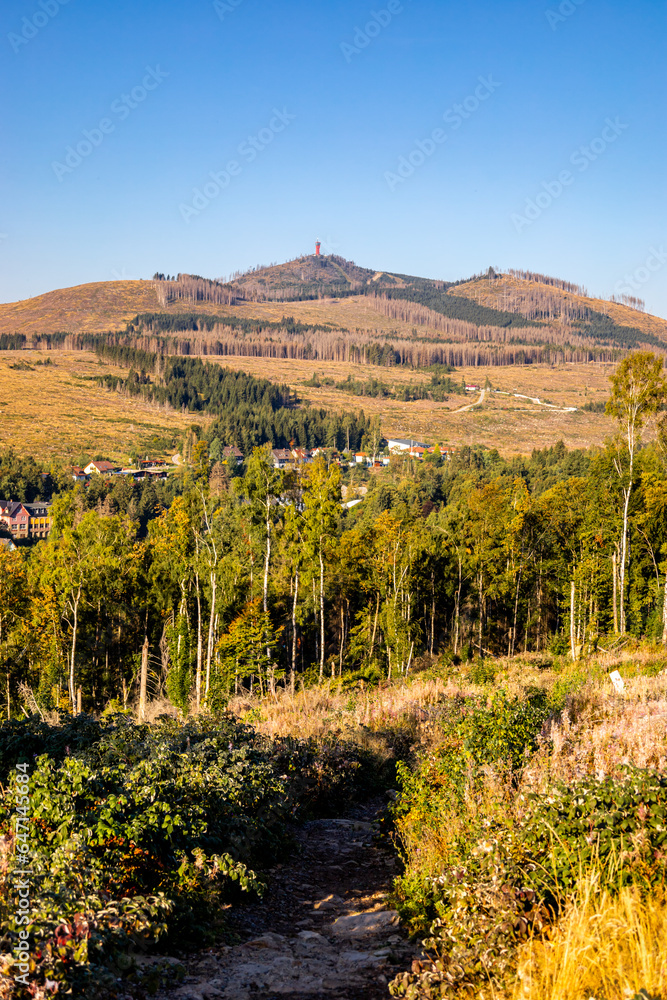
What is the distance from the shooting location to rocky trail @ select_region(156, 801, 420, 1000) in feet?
13.6

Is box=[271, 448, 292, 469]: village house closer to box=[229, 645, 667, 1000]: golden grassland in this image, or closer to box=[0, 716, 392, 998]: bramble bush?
box=[229, 645, 667, 1000]: golden grassland

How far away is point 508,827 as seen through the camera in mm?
4367

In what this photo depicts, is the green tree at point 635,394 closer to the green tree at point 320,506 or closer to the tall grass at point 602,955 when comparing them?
the green tree at point 320,506

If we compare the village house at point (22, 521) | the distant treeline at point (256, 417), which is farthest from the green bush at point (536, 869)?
the distant treeline at point (256, 417)

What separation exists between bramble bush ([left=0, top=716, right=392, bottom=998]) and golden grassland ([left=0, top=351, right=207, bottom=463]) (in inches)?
4731

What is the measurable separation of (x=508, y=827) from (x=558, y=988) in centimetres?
125

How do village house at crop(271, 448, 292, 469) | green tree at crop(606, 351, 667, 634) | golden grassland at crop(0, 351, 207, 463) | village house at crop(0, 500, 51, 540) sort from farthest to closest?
village house at crop(271, 448, 292, 469), golden grassland at crop(0, 351, 207, 463), village house at crop(0, 500, 51, 540), green tree at crop(606, 351, 667, 634)

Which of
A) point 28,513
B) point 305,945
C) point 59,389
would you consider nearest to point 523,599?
point 305,945

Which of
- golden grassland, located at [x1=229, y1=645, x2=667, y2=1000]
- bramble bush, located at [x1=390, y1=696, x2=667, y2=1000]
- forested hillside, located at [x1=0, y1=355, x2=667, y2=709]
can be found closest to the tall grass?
golden grassland, located at [x1=229, y1=645, x2=667, y2=1000]

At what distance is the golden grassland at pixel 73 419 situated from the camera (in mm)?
130000

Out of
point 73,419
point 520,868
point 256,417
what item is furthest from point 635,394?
point 256,417

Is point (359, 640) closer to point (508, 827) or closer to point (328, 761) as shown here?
point (328, 761)

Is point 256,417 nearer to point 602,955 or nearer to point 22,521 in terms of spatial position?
point 22,521
